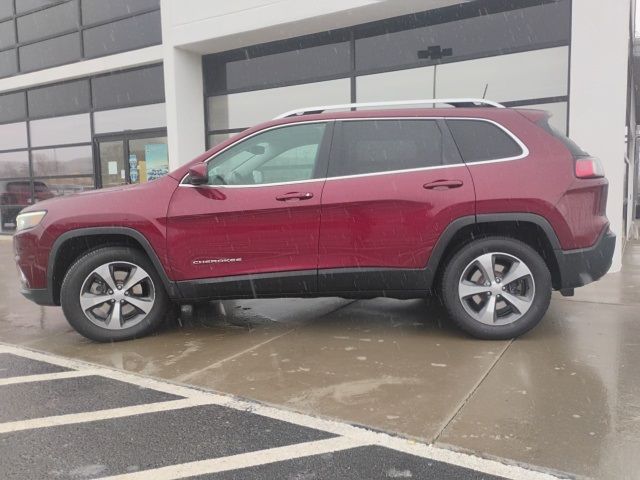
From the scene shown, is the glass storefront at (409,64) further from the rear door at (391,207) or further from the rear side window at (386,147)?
the rear door at (391,207)

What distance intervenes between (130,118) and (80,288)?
812cm

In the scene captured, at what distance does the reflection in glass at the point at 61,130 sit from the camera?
12.7m

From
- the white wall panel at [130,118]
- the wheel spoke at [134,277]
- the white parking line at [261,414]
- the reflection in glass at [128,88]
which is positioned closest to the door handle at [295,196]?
the wheel spoke at [134,277]

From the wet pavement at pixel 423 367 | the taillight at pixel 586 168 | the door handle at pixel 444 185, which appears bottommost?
the wet pavement at pixel 423 367

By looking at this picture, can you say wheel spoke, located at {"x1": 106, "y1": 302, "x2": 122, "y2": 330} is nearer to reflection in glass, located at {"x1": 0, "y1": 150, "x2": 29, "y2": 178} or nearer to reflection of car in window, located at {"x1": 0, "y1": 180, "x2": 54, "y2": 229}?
reflection of car in window, located at {"x1": 0, "y1": 180, "x2": 54, "y2": 229}

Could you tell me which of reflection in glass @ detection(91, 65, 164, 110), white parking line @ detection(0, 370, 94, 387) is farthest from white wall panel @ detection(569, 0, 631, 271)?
reflection in glass @ detection(91, 65, 164, 110)

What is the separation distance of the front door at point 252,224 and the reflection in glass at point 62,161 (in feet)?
30.1

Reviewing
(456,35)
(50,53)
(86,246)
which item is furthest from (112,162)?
(86,246)

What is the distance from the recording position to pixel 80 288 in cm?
460

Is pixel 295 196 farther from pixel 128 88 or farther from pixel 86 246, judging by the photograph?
pixel 128 88

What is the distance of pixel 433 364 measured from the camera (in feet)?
13.1

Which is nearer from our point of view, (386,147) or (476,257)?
(476,257)

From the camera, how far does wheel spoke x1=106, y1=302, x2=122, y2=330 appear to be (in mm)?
4672

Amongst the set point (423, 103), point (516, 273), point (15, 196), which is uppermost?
point (423, 103)
